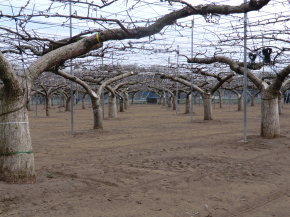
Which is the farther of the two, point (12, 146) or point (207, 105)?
point (207, 105)

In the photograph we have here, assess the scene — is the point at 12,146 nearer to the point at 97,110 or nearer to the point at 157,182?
the point at 157,182

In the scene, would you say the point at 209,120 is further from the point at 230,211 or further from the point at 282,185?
the point at 230,211

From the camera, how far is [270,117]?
12.2 metres

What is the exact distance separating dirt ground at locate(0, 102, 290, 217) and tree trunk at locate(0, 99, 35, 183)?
0.23 metres

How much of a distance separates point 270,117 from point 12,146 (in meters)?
8.78

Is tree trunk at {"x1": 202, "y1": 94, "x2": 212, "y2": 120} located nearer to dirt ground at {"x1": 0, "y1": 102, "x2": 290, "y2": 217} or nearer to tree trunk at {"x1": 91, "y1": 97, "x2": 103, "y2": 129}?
tree trunk at {"x1": 91, "y1": 97, "x2": 103, "y2": 129}

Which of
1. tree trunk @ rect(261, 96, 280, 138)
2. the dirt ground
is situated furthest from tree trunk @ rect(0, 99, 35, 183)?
tree trunk @ rect(261, 96, 280, 138)

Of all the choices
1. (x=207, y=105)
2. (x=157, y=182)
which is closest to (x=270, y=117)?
(x=157, y=182)

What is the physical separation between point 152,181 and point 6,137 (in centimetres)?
270

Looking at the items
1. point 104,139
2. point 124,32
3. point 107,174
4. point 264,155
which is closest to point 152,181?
point 107,174

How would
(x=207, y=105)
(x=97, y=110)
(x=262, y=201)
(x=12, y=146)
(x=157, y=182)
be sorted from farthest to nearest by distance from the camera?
(x=207, y=105), (x=97, y=110), (x=157, y=182), (x=12, y=146), (x=262, y=201)

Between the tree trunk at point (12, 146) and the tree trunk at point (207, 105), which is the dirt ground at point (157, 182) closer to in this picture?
the tree trunk at point (12, 146)

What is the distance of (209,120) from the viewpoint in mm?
21281

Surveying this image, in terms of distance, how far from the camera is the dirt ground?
5219mm
